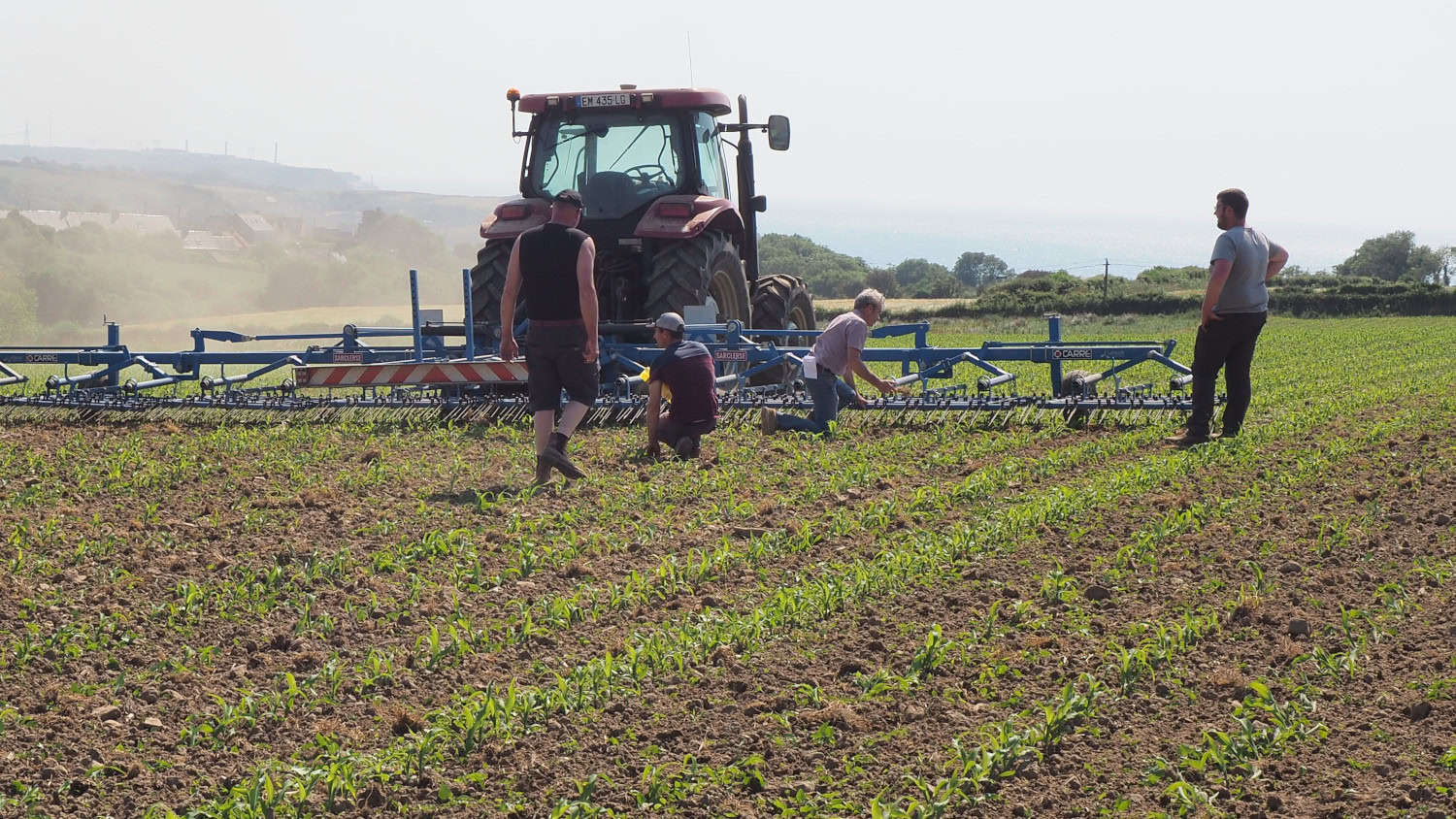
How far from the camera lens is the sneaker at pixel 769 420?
29.6ft

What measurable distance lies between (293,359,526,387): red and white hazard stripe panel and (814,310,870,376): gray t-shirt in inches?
74.5

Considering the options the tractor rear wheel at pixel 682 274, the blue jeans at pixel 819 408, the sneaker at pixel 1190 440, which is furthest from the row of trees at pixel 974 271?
the sneaker at pixel 1190 440

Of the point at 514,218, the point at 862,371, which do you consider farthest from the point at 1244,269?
the point at 514,218

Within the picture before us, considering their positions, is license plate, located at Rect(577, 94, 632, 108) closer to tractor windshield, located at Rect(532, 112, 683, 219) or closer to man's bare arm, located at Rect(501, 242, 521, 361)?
tractor windshield, located at Rect(532, 112, 683, 219)

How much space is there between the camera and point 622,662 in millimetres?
4152

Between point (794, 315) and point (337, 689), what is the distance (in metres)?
8.59

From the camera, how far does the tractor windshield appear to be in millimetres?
10695

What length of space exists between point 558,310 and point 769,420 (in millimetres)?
2106

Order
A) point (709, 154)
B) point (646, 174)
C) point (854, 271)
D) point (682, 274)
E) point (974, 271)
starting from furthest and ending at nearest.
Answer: point (974, 271) → point (854, 271) → point (709, 154) → point (646, 174) → point (682, 274)

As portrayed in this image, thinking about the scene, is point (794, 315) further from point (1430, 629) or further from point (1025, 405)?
point (1430, 629)

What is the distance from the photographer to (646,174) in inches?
424

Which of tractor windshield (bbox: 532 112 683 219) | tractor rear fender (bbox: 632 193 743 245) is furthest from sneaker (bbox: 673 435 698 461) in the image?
tractor windshield (bbox: 532 112 683 219)

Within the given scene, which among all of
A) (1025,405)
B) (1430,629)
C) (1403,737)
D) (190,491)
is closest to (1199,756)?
(1403,737)

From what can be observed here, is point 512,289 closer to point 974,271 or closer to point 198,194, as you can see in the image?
point 198,194
